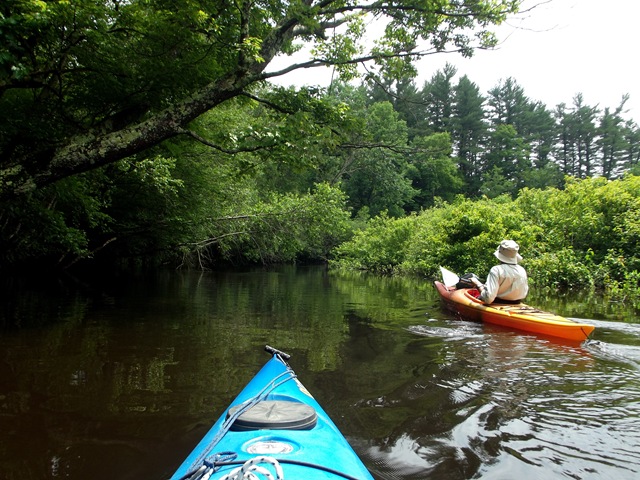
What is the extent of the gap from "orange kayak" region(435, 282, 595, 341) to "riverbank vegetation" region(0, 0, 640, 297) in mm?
3047

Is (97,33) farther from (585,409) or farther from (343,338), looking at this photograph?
(585,409)

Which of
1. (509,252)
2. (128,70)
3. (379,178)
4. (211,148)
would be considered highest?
(379,178)

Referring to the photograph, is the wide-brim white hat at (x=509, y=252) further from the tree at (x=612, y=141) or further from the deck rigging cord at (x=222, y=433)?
the tree at (x=612, y=141)

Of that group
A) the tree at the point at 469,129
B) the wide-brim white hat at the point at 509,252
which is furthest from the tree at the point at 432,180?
the wide-brim white hat at the point at 509,252

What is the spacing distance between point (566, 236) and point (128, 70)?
46.1 feet

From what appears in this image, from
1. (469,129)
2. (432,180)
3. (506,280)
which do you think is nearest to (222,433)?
(506,280)

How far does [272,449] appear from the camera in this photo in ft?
6.01

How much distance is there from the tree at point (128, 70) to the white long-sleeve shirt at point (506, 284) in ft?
15.4

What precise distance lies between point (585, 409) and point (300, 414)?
108 inches

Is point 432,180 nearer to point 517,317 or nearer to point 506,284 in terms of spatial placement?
point 506,284

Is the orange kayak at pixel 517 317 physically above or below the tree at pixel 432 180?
below

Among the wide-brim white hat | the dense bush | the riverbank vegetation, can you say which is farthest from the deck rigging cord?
the dense bush

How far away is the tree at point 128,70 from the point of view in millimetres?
5609

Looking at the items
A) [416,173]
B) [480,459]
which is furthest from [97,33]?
[416,173]
